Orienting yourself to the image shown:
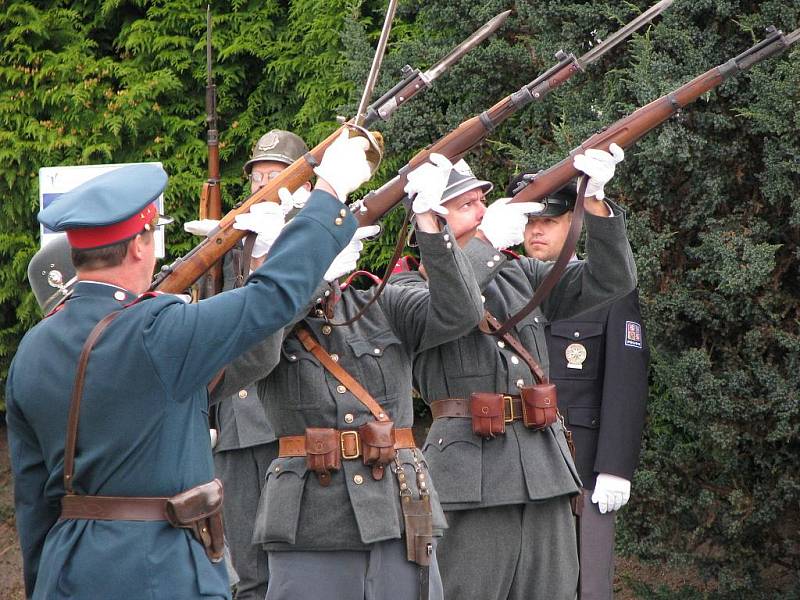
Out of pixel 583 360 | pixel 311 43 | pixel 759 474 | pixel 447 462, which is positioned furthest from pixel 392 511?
pixel 311 43

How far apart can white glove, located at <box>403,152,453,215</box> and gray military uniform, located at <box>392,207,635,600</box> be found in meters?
0.48

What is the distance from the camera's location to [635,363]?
5.42 m

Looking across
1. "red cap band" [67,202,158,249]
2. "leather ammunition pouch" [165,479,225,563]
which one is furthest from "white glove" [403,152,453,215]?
"leather ammunition pouch" [165,479,225,563]

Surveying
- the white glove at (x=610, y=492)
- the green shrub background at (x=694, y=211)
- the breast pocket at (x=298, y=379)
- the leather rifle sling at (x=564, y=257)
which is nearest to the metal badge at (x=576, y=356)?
the green shrub background at (x=694, y=211)

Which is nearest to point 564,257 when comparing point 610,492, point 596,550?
point 610,492

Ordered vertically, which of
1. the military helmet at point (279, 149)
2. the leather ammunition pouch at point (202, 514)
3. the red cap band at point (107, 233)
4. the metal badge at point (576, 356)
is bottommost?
the leather ammunition pouch at point (202, 514)

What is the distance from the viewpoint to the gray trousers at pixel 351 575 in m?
3.85

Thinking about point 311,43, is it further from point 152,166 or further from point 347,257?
point 152,166

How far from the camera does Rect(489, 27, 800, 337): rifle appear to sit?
4445mm

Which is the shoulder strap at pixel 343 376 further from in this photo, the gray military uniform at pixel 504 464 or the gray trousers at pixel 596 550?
the gray trousers at pixel 596 550

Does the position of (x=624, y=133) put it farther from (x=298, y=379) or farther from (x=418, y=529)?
(x=418, y=529)

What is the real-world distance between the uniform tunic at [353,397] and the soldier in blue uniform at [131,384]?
0.84 metres

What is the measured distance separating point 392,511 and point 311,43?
4.78 m

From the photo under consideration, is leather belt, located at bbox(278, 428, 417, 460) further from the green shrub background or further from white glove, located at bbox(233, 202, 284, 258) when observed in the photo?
the green shrub background
